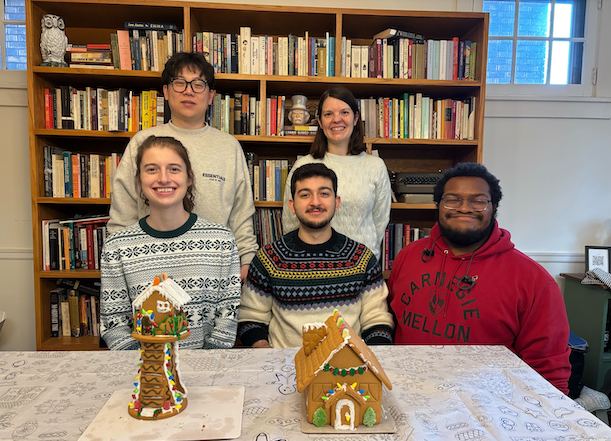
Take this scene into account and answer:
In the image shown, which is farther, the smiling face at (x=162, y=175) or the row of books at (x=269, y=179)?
the row of books at (x=269, y=179)

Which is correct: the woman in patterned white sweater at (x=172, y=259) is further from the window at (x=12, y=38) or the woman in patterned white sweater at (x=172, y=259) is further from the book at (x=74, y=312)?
the window at (x=12, y=38)

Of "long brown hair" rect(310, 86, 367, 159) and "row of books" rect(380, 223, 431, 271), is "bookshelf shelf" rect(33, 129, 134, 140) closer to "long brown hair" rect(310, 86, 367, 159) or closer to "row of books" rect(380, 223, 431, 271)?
"long brown hair" rect(310, 86, 367, 159)

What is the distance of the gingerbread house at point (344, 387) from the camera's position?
2.51 ft

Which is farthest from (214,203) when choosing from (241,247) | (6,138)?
(6,138)

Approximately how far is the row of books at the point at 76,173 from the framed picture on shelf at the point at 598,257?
9.16ft

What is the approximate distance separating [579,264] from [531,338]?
74.9 inches

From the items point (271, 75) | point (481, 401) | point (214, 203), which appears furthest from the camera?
point (271, 75)

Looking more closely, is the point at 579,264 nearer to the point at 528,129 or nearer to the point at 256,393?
the point at 528,129

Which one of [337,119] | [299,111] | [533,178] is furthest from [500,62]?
[337,119]

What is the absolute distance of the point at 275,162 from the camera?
2445 millimetres

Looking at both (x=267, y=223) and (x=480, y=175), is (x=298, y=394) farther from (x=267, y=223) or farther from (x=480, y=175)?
(x=267, y=223)

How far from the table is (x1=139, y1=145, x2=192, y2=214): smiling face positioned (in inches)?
18.0

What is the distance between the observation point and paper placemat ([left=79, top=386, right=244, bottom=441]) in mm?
717

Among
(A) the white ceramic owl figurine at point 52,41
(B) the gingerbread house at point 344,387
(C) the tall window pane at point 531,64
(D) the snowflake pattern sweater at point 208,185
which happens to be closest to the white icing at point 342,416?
(B) the gingerbread house at point 344,387
